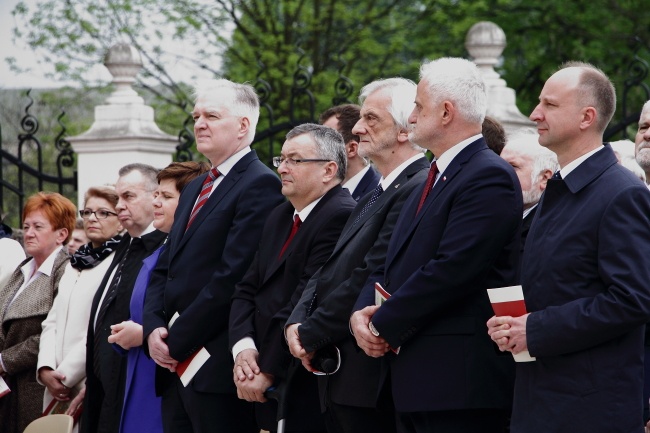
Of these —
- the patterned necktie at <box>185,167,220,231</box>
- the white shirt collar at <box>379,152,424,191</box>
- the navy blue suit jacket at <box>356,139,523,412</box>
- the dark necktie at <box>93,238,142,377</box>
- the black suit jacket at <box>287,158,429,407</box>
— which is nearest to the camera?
the navy blue suit jacket at <box>356,139,523,412</box>

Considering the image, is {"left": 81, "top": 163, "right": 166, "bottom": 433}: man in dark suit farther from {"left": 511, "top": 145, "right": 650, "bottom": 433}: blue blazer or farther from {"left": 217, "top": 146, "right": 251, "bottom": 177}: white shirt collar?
{"left": 511, "top": 145, "right": 650, "bottom": 433}: blue blazer

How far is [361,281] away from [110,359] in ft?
7.37

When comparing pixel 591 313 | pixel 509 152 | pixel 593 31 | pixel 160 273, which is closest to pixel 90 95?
pixel 593 31

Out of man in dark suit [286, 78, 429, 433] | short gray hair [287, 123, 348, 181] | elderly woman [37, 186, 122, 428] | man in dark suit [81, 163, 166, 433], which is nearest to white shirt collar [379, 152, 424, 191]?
man in dark suit [286, 78, 429, 433]

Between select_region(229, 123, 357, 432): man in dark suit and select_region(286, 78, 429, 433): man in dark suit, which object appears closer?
select_region(286, 78, 429, 433): man in dark suit

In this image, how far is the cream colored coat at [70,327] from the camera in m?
7.03

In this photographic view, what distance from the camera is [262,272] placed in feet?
18.8

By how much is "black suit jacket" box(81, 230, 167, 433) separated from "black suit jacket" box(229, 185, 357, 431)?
114 centimetres

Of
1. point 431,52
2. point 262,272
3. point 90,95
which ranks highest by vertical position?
point 262,272

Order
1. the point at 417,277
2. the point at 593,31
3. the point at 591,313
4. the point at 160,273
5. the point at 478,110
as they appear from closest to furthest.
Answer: the point at 591,313, the point at 417,277, the point at 478,110, the point at 160,273, the point at 593,31

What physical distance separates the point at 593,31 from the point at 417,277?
558 inches

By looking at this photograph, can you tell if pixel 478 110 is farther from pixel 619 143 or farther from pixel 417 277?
pixel 619 143

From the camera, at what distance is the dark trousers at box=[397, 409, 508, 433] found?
4.47 m

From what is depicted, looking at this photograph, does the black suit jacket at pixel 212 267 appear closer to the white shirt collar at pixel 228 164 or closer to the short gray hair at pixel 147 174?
the white shirt collar at pixel 228 164
